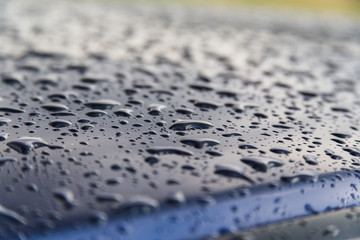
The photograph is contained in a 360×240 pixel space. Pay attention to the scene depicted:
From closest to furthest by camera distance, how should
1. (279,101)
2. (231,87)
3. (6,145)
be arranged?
(6,145) → (279,101) → (231,87)

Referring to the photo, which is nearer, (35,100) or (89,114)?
(89,114)

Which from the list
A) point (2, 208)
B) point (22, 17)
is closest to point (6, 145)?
point (2, 208)

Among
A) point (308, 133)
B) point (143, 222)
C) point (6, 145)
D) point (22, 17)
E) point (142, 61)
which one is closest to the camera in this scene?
point (143, 222)

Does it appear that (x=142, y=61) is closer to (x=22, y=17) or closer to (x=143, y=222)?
(x=143, y=222)

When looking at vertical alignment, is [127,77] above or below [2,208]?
above

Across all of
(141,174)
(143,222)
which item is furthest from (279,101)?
(143,222)

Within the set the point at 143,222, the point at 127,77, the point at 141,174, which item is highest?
the point at 127,77
